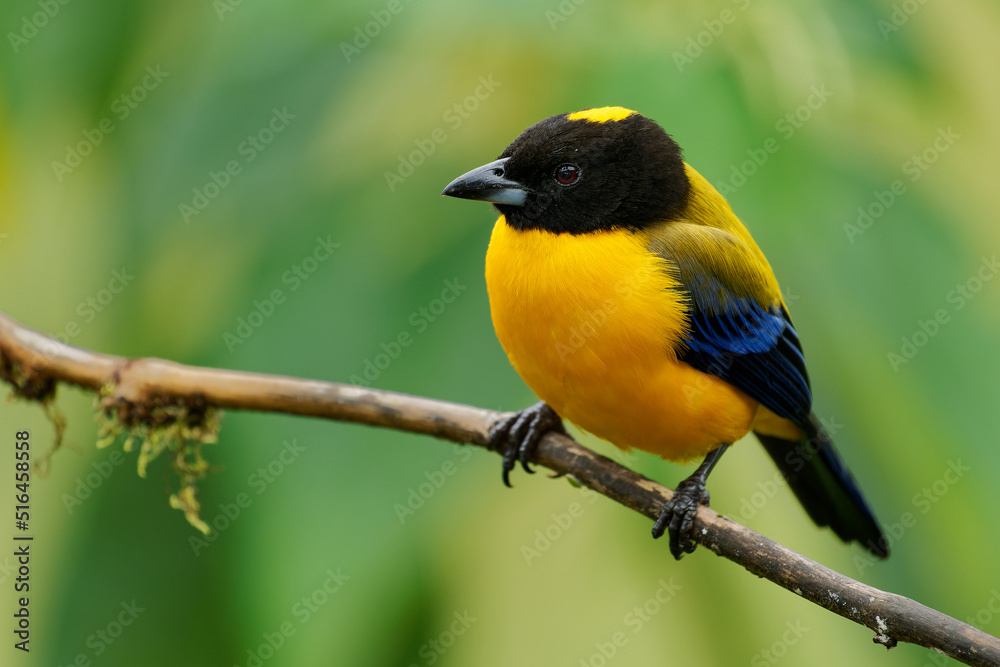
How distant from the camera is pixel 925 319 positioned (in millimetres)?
2326

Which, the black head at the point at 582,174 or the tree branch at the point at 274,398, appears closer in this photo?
the tree branch at the point at 274,398

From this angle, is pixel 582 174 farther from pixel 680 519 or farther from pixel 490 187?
pixel 680 519

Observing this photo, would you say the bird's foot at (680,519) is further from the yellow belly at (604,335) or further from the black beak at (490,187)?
the black beak at (490,187)

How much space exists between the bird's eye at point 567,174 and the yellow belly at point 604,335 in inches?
6.5

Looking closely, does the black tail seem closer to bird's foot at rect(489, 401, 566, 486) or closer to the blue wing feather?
the blue wing feather

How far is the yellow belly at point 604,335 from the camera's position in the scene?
250cm

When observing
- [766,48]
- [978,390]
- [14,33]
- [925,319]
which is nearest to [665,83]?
[766,48]

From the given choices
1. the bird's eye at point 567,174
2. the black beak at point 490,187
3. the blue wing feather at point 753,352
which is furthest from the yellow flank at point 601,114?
the blue wing feather at point 753,352

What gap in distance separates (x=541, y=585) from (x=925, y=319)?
4.56 ft

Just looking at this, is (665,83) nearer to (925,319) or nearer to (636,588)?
(925,319)

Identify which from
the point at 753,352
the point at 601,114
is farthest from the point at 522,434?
the point at 601,114

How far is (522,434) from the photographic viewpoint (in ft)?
9.77

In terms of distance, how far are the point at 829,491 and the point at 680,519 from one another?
843 mm

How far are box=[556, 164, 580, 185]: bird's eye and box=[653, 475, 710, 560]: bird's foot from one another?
3.09ft
